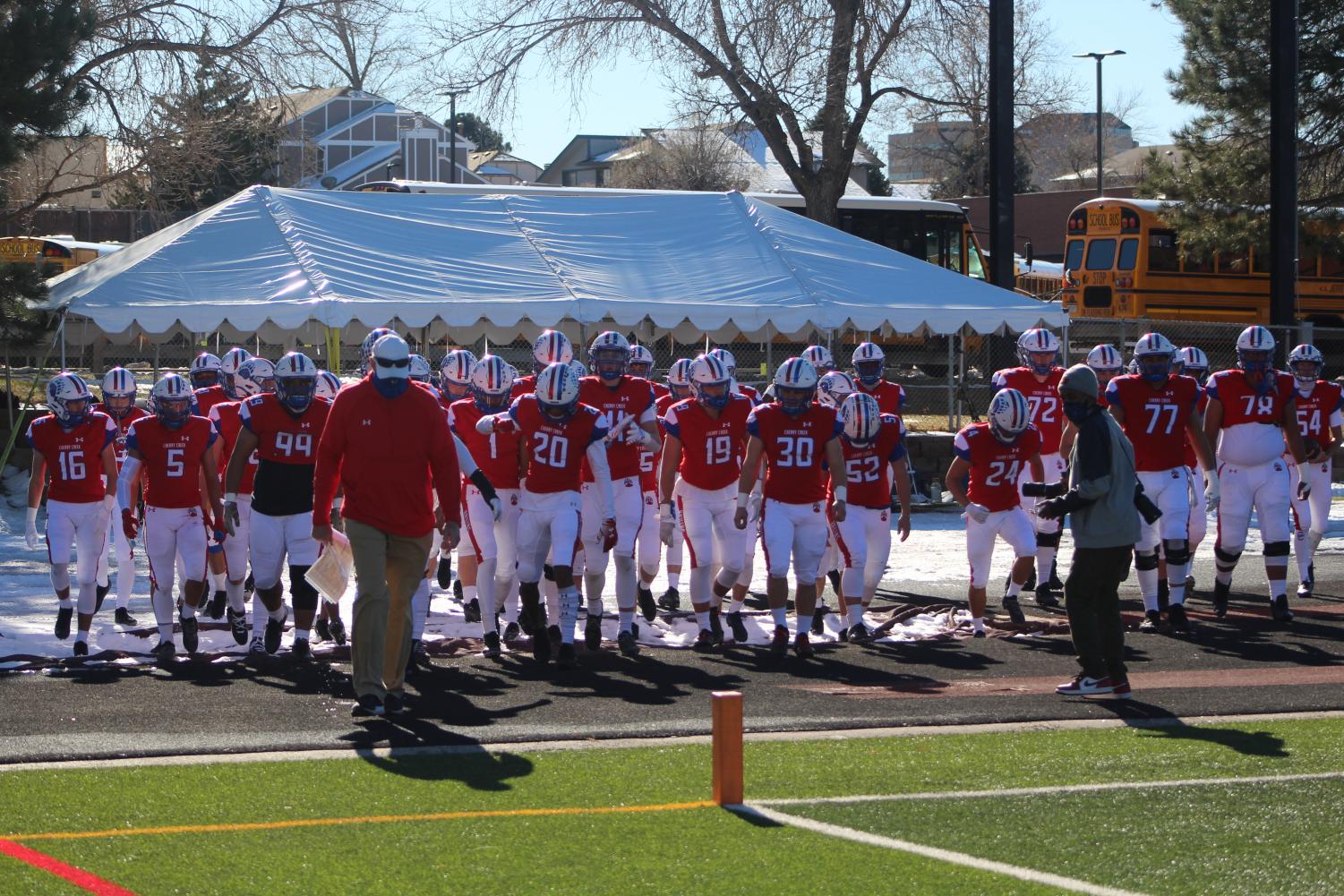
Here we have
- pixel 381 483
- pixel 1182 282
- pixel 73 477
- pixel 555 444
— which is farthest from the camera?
pixel 1182 282

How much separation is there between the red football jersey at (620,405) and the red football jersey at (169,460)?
2.60 metres

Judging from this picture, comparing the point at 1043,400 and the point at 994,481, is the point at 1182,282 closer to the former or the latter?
the point at 1043,400

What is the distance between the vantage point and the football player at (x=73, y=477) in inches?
419

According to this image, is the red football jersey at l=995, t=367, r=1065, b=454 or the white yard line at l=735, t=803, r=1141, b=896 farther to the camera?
the red football jersey at l=995, t=367, r=1065, b=454

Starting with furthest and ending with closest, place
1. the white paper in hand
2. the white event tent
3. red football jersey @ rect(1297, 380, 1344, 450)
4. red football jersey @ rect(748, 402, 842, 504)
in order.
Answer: the white event tent → red football jersey @ rect(1297, 380, 1344, 450) → red football jersey @ rect(748, 402, 842, 504) → the white paper in hand

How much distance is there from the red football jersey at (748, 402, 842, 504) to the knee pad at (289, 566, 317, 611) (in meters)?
2.94

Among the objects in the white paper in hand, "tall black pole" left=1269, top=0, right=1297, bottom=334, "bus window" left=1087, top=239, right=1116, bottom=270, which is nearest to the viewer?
the white paper in hand

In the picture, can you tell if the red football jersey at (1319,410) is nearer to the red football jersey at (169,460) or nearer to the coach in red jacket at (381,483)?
the coach in red jacket at (381,483)

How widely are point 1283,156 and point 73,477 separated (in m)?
15.1

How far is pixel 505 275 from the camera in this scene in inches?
790

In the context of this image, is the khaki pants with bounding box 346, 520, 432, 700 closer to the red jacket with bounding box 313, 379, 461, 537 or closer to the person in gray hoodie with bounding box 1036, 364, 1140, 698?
the red jacket with bounding box 313, 379, 461, 537

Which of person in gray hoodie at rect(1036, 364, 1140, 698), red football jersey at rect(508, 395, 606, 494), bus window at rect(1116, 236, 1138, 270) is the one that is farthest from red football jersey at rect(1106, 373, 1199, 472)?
bus window at rect(1116, 236, 1138, 270)

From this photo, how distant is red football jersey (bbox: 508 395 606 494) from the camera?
9.97 metres

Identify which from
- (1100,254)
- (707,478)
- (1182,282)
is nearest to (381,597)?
(707,478)
